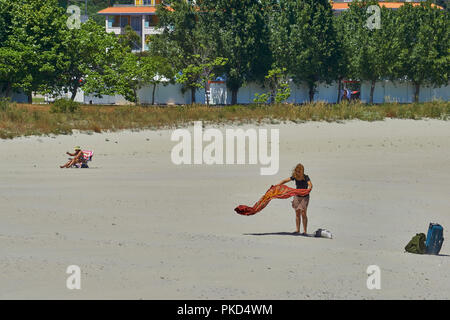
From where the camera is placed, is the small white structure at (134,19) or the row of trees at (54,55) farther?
the small white structure at (134,19)

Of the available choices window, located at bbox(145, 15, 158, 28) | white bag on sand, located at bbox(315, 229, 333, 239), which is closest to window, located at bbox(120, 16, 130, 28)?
window, located at bbox(145, 15, 158, 28)

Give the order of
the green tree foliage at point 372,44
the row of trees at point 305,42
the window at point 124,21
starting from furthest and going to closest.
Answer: the window at point 124,21, the green tree foliage at point 372,44, the row of trees at point 305,42

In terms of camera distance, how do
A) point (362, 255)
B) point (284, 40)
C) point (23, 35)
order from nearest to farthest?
point (362, 255), point (23, 35), point (284, 40)

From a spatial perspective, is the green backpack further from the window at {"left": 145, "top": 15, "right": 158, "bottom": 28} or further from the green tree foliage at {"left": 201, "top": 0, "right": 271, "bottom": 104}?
the window at {"left": 145, "top": 15, "right": 158, "bottom": 28}

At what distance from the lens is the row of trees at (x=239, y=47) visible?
205 ft

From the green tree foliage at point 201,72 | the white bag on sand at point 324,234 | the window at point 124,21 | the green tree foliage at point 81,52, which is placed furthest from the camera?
the window at point 124,21

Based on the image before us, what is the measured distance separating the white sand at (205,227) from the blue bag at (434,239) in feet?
0.79

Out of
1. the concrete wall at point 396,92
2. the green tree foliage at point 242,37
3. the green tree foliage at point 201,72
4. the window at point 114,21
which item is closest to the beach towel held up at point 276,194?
the green tree foliage at point 201,72

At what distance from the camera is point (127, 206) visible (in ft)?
66.5

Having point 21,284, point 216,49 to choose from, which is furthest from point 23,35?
point 21,284

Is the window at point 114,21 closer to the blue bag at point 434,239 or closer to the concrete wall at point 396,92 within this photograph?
the concrete wall at point 396,92

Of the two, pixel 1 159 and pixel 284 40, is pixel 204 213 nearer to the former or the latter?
pixel 1 159

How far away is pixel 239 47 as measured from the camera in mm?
71688
